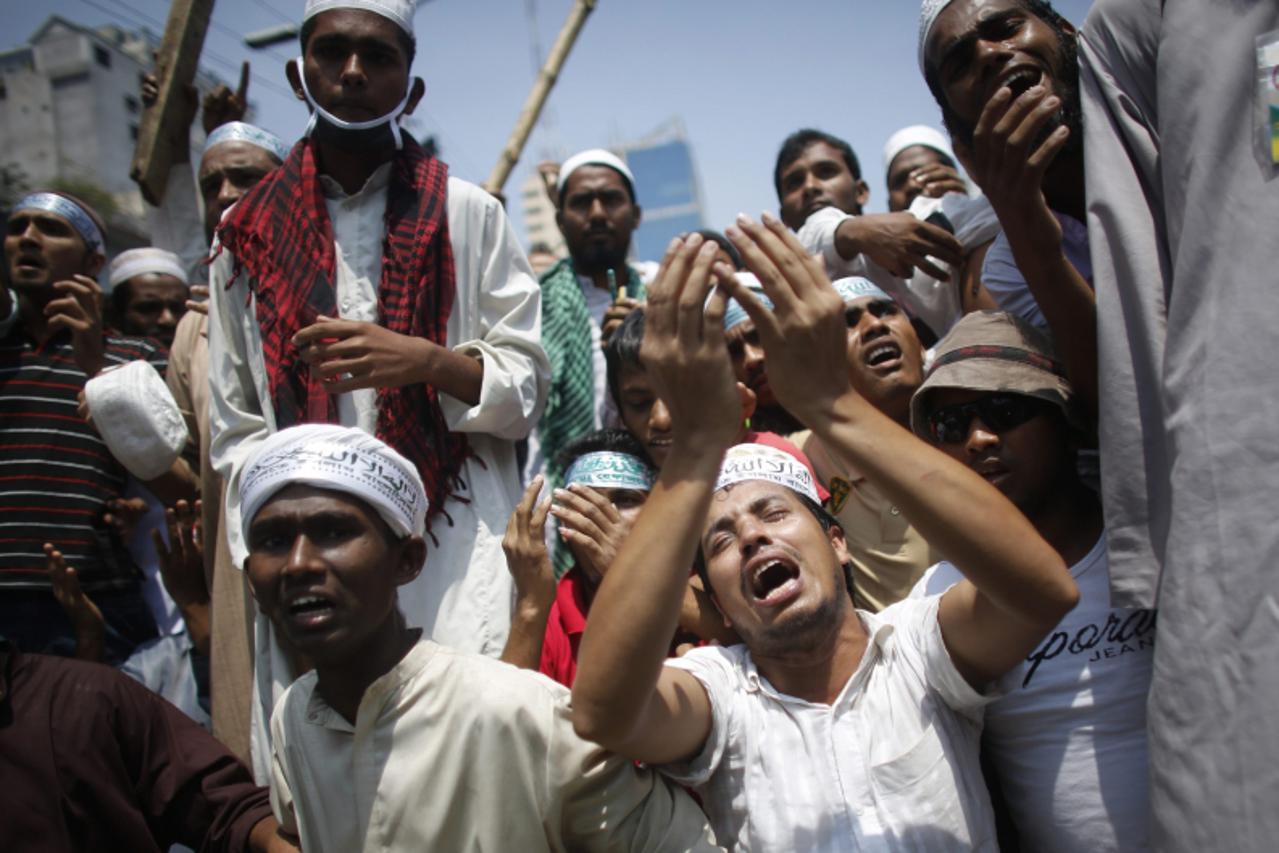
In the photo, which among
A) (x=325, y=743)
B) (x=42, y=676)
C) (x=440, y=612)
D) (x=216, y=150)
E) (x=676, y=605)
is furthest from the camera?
(x=216, y=150)

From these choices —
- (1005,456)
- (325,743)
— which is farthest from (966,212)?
(325,743)

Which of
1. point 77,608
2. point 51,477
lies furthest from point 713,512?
point 51,477

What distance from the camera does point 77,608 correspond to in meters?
3.57

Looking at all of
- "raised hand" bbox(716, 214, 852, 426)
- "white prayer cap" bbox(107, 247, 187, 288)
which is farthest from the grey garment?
"white prayer cap" bbox(107, 247, 187, 288)

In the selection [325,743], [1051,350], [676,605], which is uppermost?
[1051,350]

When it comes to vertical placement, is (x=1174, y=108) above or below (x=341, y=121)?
below

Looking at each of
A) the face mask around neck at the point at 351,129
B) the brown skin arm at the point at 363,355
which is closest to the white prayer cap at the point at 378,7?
the face mask around neck at the point at 351,129

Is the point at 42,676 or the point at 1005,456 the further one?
the point at 42,676

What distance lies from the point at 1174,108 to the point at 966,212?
1410mm

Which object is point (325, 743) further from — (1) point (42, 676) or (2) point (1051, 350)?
(2) point (1051, 350)

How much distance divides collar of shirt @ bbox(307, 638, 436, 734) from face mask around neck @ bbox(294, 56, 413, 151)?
1.69m

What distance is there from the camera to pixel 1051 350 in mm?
2418

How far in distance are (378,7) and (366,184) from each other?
1.86 ft

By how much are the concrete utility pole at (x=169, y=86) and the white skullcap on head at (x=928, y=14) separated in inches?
143
